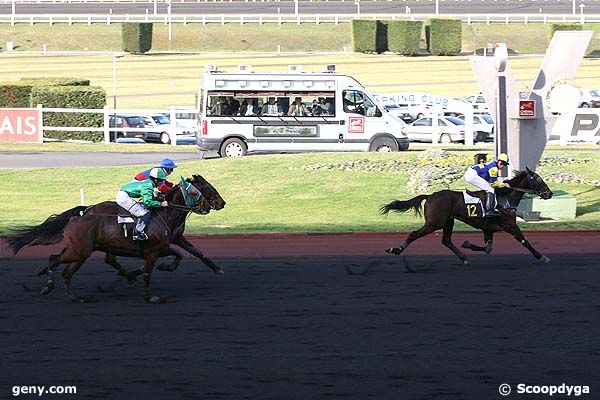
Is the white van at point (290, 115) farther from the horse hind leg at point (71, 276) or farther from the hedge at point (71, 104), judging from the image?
the horse hind leg at point (71, 276)

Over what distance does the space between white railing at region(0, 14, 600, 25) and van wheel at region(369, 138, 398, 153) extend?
→ 44487mm

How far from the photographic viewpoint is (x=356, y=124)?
34688 mm

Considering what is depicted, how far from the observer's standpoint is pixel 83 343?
12531mm

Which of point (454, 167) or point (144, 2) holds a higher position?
point (144, 2)

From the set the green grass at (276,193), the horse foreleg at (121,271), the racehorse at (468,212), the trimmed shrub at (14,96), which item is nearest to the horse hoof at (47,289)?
the horse foreleg at (121,271)

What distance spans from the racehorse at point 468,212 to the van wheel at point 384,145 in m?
17.0

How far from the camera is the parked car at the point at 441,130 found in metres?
41.2

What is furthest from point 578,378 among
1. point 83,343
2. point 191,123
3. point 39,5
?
point 39,5

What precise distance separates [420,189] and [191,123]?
733 inches

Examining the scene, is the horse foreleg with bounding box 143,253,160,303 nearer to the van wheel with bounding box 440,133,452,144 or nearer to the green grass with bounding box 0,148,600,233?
the green grass with bounding box 0,148,600,233

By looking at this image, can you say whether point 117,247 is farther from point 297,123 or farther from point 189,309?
point 297,123

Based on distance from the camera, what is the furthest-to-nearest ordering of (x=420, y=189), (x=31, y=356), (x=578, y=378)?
1. (x=420, y=189)
2. (x=31, y=356)
3. (x=578, y=378)

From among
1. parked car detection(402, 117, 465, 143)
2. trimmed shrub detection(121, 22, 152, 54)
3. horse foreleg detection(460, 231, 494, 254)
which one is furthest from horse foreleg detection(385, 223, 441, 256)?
trimmed shrub detection(121, 22, 152, 54)

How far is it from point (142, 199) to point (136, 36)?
6260 centimetres
